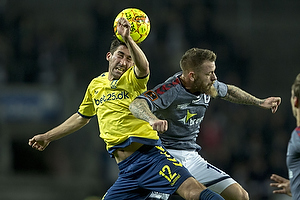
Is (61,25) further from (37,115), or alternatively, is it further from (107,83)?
(107,83)

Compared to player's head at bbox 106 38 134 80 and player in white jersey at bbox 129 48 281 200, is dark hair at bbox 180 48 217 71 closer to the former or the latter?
player in white jersey at bbox 129 48 281 200

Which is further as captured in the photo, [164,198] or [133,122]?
[164,198]

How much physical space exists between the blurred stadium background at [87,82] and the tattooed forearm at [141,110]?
576cm

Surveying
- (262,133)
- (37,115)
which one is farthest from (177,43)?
(37,115)

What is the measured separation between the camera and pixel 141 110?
407 cm

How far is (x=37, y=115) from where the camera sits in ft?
34.2

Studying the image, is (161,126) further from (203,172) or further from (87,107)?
(87,107)

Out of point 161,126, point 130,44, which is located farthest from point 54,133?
point 161,126

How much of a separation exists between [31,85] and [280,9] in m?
6.22

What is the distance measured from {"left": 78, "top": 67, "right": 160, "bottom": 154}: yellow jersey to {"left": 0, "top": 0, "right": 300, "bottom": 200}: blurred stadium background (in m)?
5.38

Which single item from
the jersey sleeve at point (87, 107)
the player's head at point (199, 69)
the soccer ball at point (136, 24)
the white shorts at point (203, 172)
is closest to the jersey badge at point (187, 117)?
the player's head at point (199, 69)

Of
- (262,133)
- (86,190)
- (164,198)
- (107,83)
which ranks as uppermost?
(107,83)

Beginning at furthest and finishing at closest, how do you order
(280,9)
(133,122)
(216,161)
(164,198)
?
(280,9) → (216,161) → (164,198) → (133,122)

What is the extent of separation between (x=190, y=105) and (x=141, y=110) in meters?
0.74
